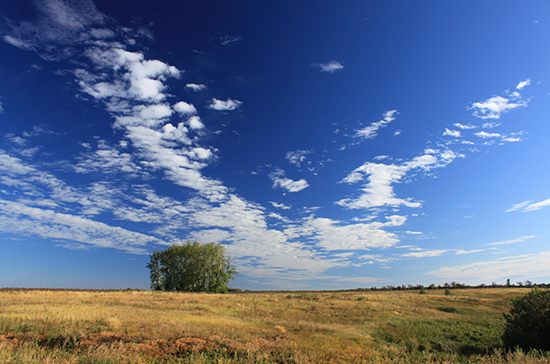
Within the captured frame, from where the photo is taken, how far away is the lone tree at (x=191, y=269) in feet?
213

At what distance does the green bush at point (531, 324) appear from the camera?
1364 cm

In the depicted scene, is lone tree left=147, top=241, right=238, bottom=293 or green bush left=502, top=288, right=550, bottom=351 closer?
green bush left=502, top=288, right=550, bottom=351

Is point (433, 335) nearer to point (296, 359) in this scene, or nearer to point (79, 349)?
point (296, 359)

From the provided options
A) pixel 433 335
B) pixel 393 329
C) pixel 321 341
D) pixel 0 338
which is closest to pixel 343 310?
pixel 393 329

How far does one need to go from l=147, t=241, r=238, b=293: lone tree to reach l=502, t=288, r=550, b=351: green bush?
5810 centimetres

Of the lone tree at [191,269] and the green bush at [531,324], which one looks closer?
the green bush at [531,324]

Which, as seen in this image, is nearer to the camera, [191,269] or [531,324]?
[531,324]

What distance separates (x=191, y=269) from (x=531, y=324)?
2540 inches

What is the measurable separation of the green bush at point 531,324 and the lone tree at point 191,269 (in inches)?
2287

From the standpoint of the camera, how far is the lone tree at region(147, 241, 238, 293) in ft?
213

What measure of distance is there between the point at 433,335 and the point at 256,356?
18496mm

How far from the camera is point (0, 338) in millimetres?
10062

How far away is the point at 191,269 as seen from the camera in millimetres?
65875

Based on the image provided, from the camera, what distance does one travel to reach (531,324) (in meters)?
14.2
